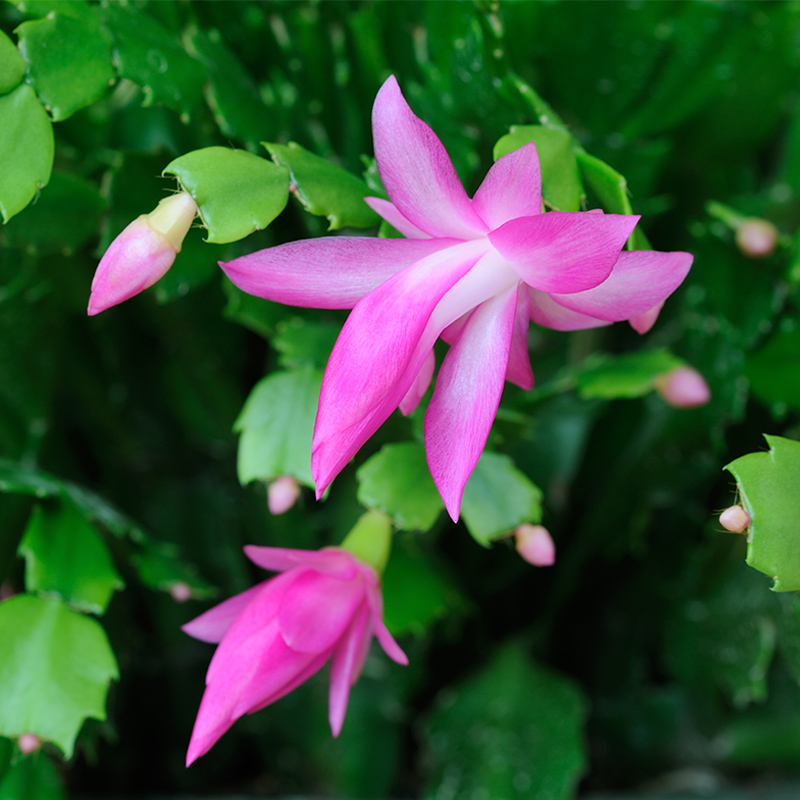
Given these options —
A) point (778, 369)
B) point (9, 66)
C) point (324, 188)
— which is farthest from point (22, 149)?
point (778, 369)

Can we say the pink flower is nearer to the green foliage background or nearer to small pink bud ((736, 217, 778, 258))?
the green foliage background

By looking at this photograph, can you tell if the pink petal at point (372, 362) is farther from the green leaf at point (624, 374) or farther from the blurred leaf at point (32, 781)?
the blurred leaf at point (32, 781)

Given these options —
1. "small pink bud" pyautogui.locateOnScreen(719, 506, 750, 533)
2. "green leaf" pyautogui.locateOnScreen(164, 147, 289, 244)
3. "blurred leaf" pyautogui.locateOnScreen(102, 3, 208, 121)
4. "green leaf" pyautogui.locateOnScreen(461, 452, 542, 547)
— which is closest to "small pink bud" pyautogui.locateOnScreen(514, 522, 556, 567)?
"green leaf" pyautogui.locateOnScreen(461, 452, 542, 547)

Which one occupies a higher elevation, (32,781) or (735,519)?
(735,519)

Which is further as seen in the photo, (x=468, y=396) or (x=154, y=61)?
(x=154, y=61)

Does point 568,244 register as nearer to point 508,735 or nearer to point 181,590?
point 181,590

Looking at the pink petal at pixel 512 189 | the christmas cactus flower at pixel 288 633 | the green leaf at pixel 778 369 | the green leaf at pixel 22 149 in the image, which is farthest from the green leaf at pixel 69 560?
the green leaf at pixel 778 369

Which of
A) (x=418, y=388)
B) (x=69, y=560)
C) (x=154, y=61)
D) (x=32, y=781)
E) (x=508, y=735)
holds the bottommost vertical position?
(x=508, y=735)
